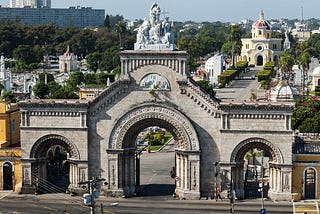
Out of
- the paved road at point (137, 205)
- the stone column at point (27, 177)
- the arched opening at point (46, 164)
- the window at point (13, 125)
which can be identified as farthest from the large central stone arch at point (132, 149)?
the window at point (13, 125)

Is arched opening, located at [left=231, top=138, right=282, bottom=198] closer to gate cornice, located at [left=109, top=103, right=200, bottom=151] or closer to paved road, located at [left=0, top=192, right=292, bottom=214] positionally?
paved road, located at [left=0, top=192, right=292, bottom=214]

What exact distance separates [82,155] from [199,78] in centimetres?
8208

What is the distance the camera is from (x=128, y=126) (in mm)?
48250

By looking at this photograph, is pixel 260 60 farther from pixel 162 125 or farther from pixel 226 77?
pixel 162 125

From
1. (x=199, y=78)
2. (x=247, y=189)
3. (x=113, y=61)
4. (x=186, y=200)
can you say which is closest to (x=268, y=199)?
(x=247, y=189)

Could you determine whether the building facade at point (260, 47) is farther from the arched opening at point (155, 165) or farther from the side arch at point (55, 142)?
the side arch at point (55, 142)

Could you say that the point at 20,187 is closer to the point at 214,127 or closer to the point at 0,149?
the point at 0,149

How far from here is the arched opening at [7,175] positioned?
50.7 meters

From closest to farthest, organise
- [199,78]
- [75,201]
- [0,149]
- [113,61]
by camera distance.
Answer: [75,201]
[0,149]
[199,78]
[113,61]

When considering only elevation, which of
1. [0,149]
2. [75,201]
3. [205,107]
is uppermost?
[205,107]

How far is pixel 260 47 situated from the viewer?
593ft

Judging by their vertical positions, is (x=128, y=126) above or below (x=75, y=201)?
above

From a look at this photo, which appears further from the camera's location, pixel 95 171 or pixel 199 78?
pixel 199 78

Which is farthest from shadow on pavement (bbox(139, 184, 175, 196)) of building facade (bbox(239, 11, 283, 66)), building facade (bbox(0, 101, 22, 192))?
building facade (bbox(239, 11, 283, 66))
